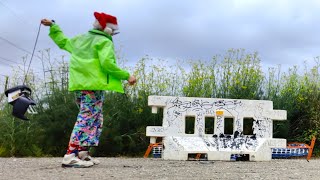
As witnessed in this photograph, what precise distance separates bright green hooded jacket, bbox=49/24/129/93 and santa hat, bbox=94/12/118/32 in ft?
0.29

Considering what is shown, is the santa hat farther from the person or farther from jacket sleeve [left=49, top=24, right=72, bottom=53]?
jacket sleeve [left=49, top=24, right=72, bottom=53]

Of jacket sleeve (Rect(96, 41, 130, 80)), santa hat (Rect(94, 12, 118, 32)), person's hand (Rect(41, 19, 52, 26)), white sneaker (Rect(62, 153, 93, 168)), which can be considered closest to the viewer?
jacket sleeve (Rect(96, 41, 130, 80))

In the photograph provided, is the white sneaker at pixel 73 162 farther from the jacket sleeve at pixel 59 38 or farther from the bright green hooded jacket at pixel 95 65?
the jacket sleeve at pixel 59 38

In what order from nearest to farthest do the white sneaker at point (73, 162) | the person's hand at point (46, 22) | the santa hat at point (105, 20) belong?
the white sneaker at point (73, 162) → the santa hat at point (105, 20) → the person's hand at point (46, 22)

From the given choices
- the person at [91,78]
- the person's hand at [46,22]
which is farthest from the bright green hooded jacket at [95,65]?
the person's hand at [46,22]

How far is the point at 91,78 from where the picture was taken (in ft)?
17.4

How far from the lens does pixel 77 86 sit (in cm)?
534

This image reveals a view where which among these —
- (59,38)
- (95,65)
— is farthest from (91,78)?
(59,38)

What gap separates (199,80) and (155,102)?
2.49 metres

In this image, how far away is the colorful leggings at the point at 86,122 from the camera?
541 centimetres

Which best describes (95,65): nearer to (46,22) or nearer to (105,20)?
(105,20)

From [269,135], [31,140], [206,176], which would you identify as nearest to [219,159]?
[269,135]

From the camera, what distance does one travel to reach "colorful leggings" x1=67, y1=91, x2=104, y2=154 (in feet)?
17.7

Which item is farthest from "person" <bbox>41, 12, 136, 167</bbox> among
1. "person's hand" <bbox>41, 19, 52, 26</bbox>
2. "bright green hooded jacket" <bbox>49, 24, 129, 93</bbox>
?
"person's hand" <bbox>41, 19, 52, 26</bbox>
